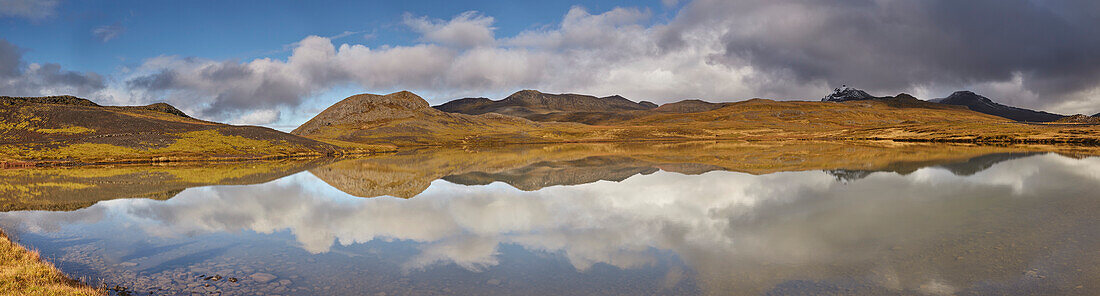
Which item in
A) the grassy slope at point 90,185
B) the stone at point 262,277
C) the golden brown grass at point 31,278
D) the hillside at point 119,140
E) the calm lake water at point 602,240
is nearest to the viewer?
the golden brown grass at point 31,278

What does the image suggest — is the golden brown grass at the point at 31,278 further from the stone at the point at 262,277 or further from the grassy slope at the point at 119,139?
the grassy slope at the point at 119,139

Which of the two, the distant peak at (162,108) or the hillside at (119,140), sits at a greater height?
the distant peak at (162,108)

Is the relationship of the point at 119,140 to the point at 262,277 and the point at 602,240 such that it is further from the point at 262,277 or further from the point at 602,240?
the point at 602,240

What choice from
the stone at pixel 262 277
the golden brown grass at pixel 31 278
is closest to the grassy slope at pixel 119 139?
the golden brown grass at pixel 31 278

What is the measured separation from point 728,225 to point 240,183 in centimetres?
4179

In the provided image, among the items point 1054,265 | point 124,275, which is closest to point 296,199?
point 124,275

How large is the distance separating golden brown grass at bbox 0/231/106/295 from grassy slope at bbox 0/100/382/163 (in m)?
74.5

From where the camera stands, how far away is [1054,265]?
14664 mm

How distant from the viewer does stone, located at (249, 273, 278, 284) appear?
15.2 meters

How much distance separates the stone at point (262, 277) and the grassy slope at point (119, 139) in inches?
3136

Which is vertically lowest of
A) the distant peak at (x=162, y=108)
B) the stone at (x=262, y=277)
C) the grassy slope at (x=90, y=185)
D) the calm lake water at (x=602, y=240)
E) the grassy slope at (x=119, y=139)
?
the stone at (x=262, y=277)

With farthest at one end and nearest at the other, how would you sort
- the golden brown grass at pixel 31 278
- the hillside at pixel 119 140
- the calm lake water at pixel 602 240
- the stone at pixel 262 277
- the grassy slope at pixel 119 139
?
the grassy slope at pixel 119 139, the hillside at pixel 119 140, the stone at pixel 262 277, the calm lake water at pixel 602 240, the golden brown grass at pixel 31 278

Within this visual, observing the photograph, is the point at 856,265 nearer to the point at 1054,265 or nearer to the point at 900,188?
the point at 1054,265

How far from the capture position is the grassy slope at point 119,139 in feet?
251
